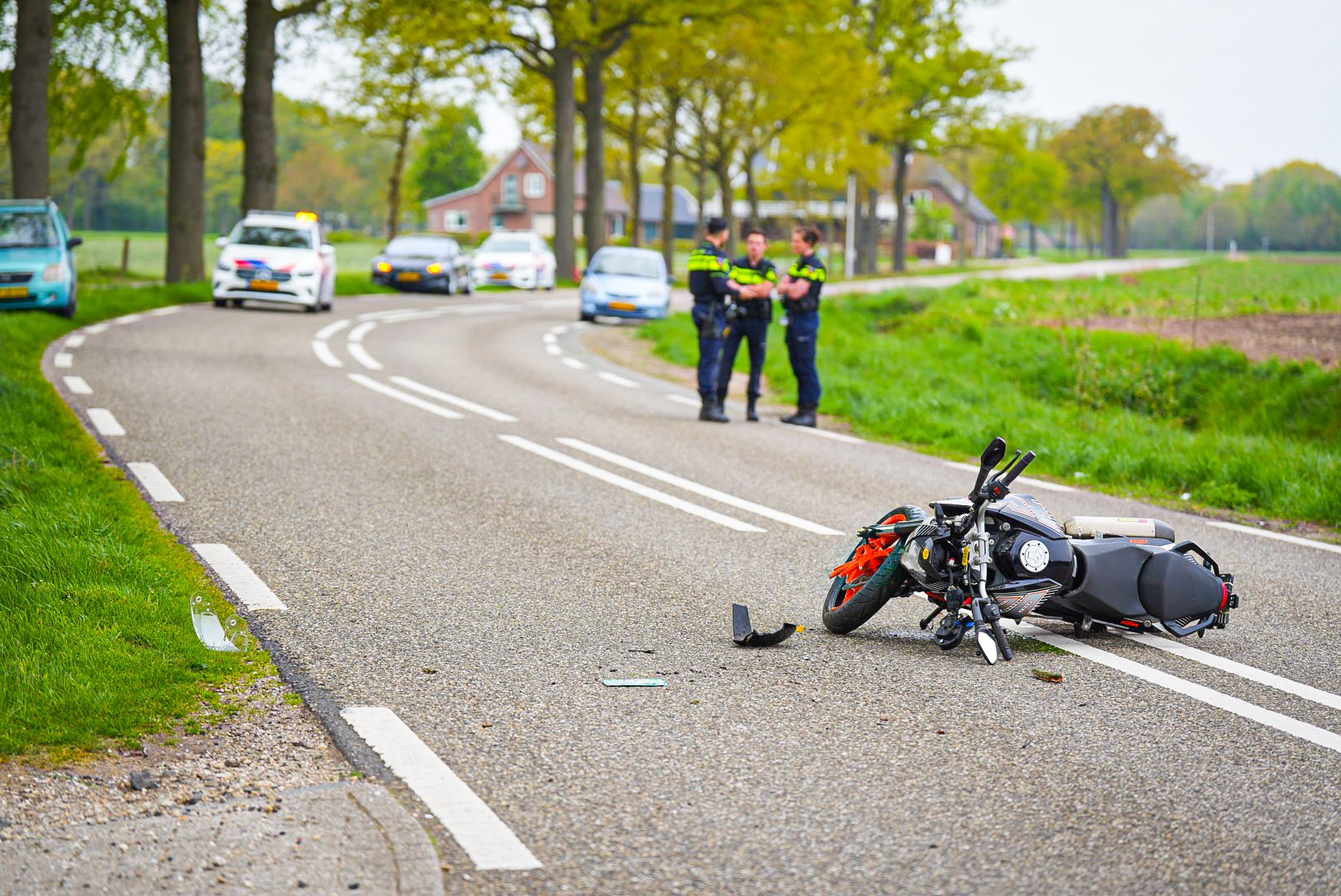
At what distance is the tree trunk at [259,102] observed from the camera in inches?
1115

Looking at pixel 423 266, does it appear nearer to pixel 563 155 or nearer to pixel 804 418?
pixel 563 155

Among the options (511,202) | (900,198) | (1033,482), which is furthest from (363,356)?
(511,202)

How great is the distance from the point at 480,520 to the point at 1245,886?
17.2ft

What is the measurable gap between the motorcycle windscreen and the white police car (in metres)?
20.6

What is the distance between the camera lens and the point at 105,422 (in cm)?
1069

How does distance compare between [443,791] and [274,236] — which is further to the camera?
[274,236]

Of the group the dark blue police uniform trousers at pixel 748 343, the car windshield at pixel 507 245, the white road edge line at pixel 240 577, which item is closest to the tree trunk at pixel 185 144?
the car windshield at pixel 507 245

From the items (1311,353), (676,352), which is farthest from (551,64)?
(1311,353)

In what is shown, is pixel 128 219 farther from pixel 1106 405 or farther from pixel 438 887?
pixel 438 887

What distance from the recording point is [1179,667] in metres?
5.44

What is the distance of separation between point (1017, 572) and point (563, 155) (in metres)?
35.9

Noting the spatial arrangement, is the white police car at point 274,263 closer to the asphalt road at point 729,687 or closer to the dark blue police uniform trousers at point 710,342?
the dark blue police uniform trousers at point 710,342

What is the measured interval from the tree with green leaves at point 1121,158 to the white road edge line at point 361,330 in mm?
96774

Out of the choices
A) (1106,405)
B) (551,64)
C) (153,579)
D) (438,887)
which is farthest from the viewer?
(551,64)
